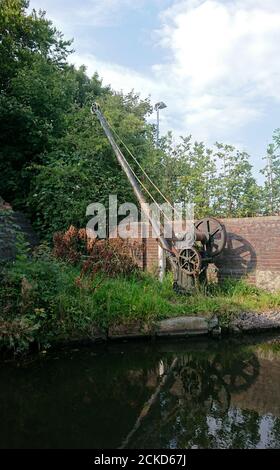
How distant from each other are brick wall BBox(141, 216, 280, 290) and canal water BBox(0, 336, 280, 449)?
85.5 inches

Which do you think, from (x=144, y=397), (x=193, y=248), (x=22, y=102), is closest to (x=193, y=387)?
(x=144, y=397)

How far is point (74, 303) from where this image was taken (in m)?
5.32

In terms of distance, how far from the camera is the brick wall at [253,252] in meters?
7.43

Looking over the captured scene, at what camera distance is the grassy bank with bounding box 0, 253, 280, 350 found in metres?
4.83

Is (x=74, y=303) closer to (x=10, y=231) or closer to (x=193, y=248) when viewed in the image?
(x=10, y=231)

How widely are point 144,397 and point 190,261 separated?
3595 millimetres

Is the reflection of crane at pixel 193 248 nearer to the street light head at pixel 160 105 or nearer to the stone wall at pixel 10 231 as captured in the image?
the stone wall at pixel 10 231

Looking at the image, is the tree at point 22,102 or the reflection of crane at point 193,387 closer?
the reflection of crane at point 193,387

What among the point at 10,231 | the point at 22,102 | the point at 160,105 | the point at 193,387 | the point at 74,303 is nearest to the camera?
the point at 193,387

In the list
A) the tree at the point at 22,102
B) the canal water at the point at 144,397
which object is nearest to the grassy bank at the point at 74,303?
the canal water at the point at 144,397

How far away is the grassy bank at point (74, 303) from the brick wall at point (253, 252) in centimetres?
66

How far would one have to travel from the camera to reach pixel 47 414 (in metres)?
3.34

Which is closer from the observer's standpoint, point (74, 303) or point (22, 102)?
point (74, 303)

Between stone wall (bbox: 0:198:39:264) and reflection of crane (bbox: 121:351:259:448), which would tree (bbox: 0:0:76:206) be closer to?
stone wall (bbox: 0:198:39:264)
